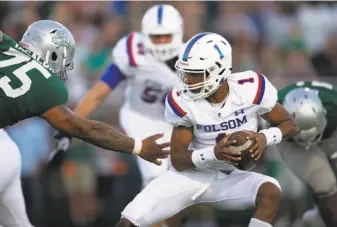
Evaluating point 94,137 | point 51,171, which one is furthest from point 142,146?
point 51,171

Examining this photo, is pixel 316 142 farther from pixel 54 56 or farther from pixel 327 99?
pixel 54 56

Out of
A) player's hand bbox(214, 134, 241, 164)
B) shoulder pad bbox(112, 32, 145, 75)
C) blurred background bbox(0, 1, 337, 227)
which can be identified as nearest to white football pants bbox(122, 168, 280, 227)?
player's hand bbox(214, 134, 241, 164)

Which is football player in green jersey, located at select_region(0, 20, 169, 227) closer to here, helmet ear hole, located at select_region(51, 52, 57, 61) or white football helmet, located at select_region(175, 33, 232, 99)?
helmet ear hole, located at select_region(51, 52, 57, 61)

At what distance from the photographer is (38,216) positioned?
26.3ft

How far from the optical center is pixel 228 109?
5270mm

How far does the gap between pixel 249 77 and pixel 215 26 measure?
3.90 metres

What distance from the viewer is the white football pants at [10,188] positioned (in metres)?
5.03

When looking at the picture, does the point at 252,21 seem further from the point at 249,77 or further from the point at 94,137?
the point at 94,137

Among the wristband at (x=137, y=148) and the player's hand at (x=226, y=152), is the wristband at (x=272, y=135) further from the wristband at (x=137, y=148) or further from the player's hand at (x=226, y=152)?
the wristband at (x=137, y=148)

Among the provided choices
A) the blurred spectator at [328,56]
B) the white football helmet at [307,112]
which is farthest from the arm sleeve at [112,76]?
the blurred spectator at [328,56]

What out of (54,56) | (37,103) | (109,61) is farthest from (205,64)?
(109,61)

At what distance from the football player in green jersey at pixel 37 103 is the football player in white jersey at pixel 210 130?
296 millimetres

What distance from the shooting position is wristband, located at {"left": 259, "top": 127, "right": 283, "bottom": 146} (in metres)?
5.21

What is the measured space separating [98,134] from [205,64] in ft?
2.46
